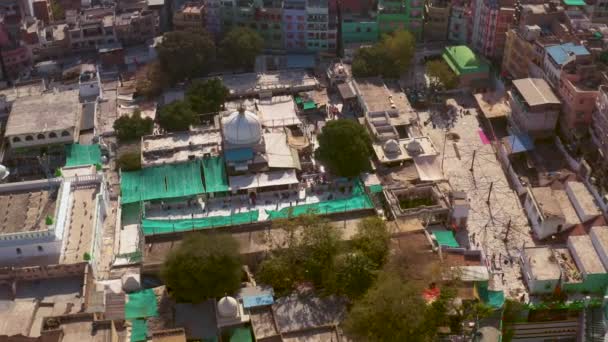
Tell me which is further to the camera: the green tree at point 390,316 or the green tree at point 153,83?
the green tree at point 153,83

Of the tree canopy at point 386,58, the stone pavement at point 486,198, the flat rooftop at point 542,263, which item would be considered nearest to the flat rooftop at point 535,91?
the stone pavement at point 486,198

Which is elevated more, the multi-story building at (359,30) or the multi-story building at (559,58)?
the multi-story building at (359,30)

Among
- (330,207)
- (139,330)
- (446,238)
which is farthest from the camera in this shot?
(330,207)

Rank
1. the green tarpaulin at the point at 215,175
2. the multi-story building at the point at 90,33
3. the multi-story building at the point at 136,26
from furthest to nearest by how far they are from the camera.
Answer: the multi-story building at the point at 136,26
the multi-story building at the point at 90,33
the green tarpaulin at the point at 215,175

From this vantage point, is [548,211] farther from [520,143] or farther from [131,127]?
[131,127]

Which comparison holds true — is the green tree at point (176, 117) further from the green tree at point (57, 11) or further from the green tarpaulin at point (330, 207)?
the green tree at point (57, 11)

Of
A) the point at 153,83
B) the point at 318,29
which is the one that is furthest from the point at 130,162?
the point at 318,29

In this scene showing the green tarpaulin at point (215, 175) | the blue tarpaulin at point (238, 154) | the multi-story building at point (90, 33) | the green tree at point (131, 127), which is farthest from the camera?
the multi-story building at point (90, 33)
